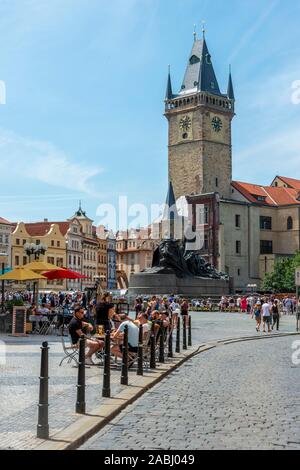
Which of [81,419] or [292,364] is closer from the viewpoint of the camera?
[81,419]

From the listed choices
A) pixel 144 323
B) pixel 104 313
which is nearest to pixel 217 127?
pixel 104 313

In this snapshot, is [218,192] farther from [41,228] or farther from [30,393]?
[30,393]

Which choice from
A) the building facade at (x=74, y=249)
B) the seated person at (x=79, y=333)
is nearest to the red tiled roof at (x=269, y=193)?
the building facade at (x=74, y=249)

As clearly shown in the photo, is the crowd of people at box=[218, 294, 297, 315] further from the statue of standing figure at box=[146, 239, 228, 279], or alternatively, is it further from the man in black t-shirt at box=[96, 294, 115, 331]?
the man in black t-shirt at box=[96, 294, 115, 331]

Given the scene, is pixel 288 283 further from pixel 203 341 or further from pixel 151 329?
pixel 151 329

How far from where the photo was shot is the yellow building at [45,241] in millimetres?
110500

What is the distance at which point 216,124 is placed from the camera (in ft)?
342

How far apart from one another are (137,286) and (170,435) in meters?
45.5

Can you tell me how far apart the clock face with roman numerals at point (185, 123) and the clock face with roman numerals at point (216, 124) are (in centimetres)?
334

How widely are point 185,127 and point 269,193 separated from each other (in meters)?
17.2

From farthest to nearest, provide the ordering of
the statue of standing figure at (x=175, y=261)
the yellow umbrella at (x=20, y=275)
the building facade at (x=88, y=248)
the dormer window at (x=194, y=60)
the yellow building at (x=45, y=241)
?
the building facade at (x=88, y=248)
the yellow building at (x=45, y=241)
the dormer window at (x=194, y=60)
the statue of standing figure at (x=175, y=261)
the yellow umbrella at (x=20, y=275)

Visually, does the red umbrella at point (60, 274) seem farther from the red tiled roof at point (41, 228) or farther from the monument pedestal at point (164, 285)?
the red tiled roof at point (41, 228)

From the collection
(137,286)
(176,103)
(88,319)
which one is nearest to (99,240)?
(176,103)

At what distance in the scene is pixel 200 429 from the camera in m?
8.68
